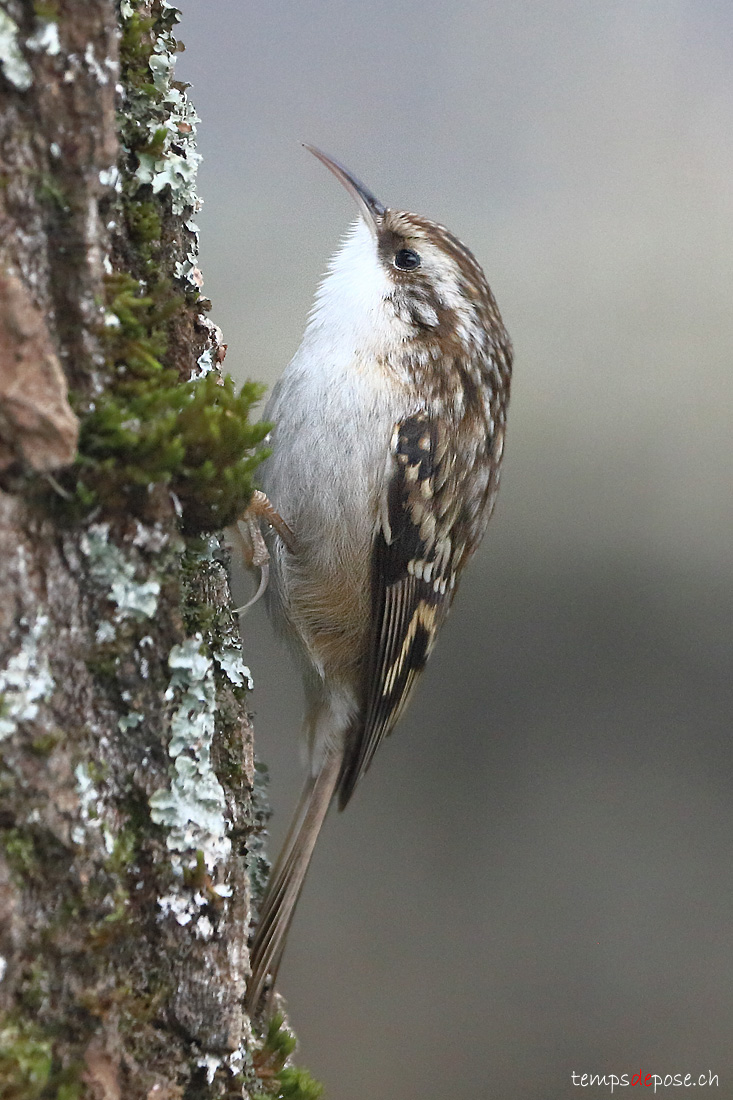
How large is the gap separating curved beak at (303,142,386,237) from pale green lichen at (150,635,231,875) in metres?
1.33

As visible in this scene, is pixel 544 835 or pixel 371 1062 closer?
pixel 371 1062

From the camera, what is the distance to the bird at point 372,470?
1.98 metres

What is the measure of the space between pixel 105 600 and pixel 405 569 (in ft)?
3.64

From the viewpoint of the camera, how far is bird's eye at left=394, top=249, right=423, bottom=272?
7.05 feet

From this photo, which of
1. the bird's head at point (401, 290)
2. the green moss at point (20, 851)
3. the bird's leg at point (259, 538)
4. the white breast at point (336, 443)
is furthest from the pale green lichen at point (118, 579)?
the bird's head at point (401, 290)

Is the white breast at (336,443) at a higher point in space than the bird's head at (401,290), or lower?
lower

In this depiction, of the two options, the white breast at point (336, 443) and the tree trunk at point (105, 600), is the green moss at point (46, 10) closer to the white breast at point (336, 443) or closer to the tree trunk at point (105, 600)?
the tree trunk at point (105, 600)

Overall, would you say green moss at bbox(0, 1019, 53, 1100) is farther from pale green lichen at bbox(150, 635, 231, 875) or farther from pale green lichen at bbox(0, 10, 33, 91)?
pale green lichen at bbox(0, 10, 33, 91)

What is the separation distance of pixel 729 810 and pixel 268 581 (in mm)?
2077

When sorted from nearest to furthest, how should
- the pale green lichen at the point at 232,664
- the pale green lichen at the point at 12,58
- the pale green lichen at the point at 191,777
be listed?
the pale green lichen at the point at 12,58, the pale green lichen at the point at 191,777, the pale green lichen at the point at 232,664

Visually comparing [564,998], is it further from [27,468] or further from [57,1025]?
[27,468]

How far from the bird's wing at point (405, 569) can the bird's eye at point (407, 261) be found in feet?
1.17

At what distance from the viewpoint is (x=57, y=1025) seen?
41.7 inches

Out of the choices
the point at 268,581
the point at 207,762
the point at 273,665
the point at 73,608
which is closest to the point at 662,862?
the point at 273,665
